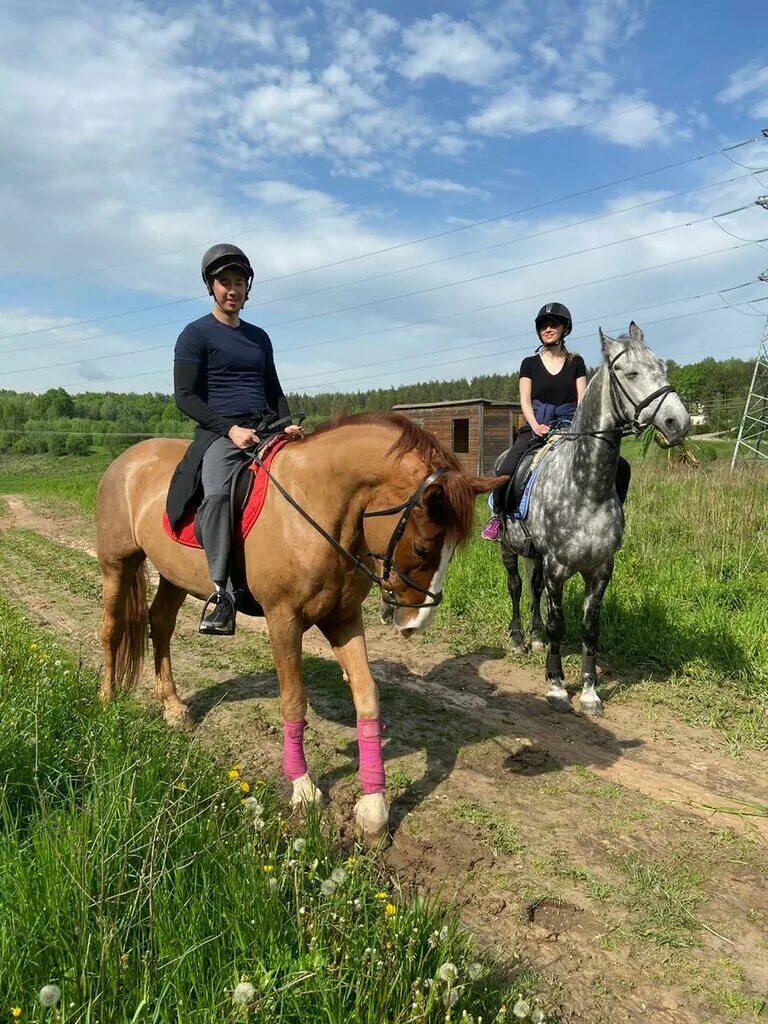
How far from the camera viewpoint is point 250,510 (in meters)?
3.57

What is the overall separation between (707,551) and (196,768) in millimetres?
6640

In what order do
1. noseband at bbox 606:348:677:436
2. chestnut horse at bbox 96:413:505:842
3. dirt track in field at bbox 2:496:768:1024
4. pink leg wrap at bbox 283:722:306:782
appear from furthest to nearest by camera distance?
noseband at bbox 606:348:677:436, pink leg wrap at bbox 283:722:306:782, chestnut horse at bbox 96:413:505:842, dirt track in field at bbox 2:496:768:1024

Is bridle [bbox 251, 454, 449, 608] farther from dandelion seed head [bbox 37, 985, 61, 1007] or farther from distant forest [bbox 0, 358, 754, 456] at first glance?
distant forest [bbox 0, 358, 754, 456]

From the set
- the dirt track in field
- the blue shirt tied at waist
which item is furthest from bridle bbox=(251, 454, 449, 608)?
the blue shirt tied at waist

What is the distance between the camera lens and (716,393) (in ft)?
257

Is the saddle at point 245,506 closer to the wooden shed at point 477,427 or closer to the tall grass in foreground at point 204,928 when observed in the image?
the tall grass in foreground at point 204,928

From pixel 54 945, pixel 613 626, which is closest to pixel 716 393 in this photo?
pixel 613 626

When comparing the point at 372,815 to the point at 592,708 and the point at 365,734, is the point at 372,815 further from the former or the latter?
the point at 592,708

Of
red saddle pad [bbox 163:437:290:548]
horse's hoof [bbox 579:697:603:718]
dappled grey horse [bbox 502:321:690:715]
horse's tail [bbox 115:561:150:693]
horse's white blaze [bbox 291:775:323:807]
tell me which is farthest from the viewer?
horse's hoof [bbox 579:697:603:718]

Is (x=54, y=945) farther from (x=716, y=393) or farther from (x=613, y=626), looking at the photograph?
(x=716, y=393)

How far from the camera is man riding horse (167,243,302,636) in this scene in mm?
3617

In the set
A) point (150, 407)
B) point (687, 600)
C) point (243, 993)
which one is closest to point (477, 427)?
point (687, 600)

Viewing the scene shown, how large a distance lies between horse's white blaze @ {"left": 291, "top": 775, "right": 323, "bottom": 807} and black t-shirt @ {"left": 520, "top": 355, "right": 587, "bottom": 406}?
13.7 ft

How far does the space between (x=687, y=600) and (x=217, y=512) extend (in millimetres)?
5140
